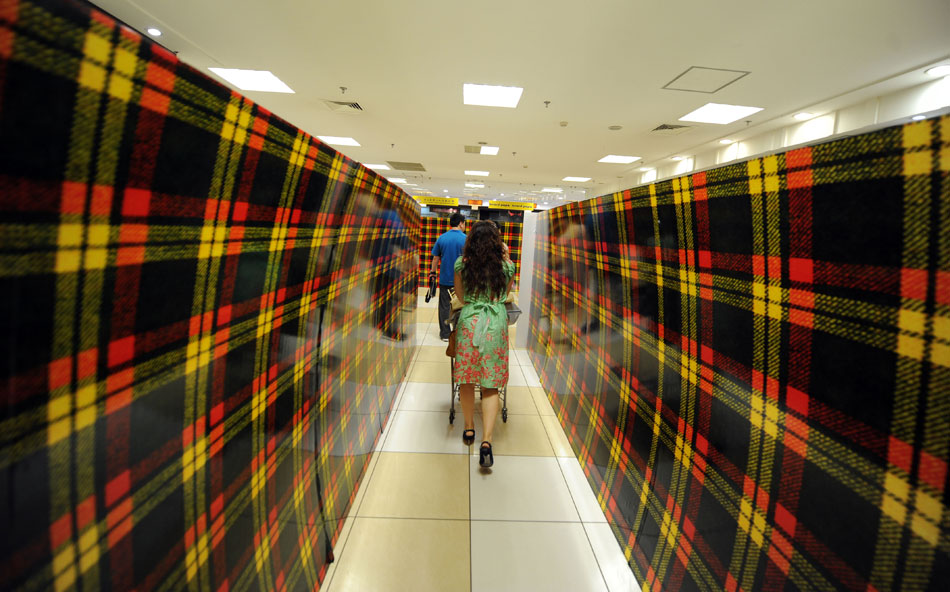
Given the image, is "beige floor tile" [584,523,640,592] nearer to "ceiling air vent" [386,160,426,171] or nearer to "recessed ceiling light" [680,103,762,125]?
"recessed ceiling light" [680,103,762,125]

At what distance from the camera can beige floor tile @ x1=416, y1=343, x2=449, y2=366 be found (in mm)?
3652

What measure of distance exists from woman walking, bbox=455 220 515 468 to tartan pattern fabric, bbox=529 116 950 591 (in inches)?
32.8

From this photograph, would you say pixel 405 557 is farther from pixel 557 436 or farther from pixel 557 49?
pixel 557 49

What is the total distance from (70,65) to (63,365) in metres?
0.34

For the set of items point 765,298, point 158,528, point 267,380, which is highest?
point 765,298

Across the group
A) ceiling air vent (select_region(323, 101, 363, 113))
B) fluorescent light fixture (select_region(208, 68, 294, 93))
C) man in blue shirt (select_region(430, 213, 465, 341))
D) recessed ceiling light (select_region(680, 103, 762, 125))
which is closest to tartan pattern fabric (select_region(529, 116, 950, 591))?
man in blue shirt (select_region(430, 213, 465, 341))

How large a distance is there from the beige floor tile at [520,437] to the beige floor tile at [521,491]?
6 cm

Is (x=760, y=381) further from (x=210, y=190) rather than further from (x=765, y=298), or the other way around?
(x=210, y=190)

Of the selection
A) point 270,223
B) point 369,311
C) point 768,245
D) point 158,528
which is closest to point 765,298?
point 768,245

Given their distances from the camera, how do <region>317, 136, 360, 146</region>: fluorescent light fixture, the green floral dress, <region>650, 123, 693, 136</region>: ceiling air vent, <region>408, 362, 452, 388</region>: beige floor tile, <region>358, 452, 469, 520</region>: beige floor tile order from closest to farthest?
1. <region>358, 452, 469, 520</region>: beige floor tile
2. the green floral dress
3. <region>408, 362, 452, 388</region>: beige floor tile
4. <region>650, 123, 693, 136</region>: ceiling air vent
5. <region>317, 136, 360, 146</region>: fluorescent light fixture

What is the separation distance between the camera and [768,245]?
0.82 m

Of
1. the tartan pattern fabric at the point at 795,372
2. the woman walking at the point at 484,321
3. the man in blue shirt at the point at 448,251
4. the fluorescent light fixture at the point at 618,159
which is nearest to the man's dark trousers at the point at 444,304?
the man in blue shirt at the point at 448,251

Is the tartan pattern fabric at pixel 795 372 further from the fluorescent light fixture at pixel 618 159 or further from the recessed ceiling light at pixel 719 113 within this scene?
the fluorescent light fixture at pixel 618 159

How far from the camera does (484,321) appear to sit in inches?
82.8
